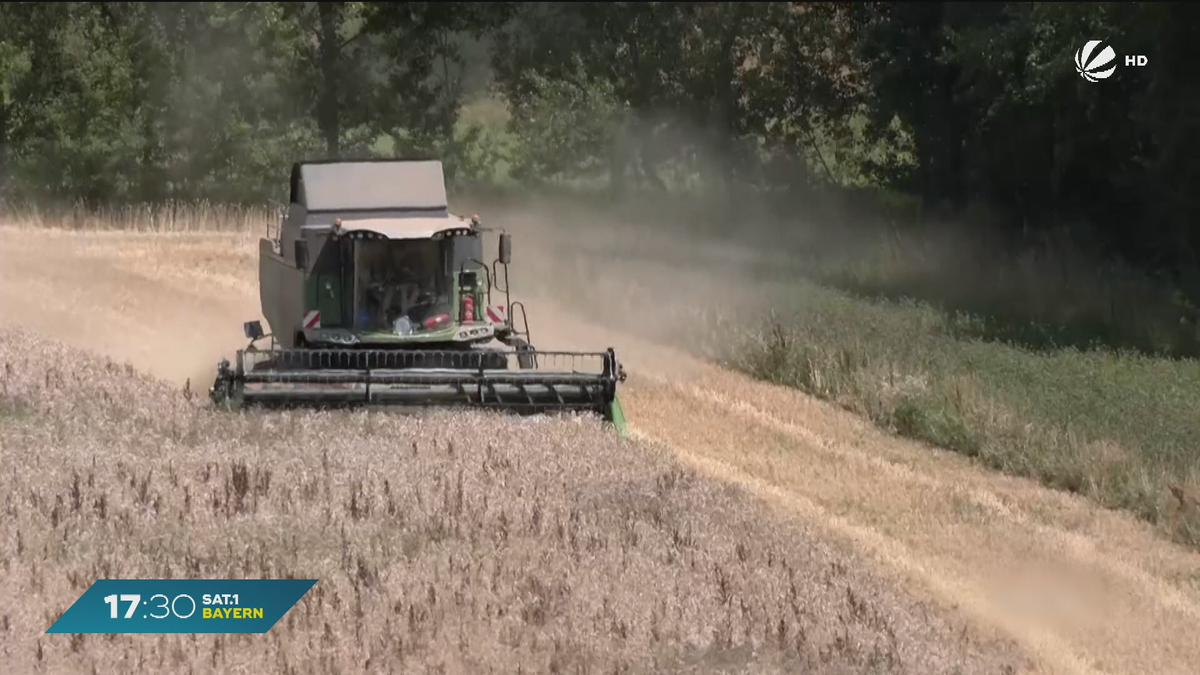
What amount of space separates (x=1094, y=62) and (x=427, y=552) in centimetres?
2008

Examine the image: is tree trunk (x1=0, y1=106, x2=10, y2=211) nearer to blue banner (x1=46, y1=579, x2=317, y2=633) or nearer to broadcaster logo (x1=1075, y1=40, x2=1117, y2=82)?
broadcaster logo (x1=1075, y1=40, x2=1117, y2=82)

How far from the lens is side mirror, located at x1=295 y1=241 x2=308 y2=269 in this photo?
658 inches

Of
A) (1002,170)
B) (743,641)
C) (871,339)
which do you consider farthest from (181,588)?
(1002,170)

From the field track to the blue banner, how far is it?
4200mm

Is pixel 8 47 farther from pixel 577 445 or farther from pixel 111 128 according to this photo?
pixel 577 445

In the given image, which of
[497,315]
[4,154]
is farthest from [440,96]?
[497,315]

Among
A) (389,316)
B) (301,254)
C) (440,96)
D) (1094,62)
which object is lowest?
(389,316)

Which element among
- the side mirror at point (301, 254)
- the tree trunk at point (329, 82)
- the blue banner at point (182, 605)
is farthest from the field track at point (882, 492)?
the tree trunk at point (329, 82)

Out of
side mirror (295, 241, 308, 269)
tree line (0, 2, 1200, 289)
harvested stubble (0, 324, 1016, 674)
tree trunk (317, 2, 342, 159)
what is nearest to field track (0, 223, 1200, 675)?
harvested stubble (0, 324, 1016, 674)

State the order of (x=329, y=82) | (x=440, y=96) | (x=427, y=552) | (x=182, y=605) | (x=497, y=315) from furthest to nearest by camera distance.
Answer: (x=440, y=96) → (x=329, y=82) → (x=497, y=315) → (x=427, y=552) → (x=182, y=605)

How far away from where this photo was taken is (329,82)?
44344 millimetres

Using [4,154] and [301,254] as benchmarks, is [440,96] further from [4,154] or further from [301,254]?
[301,254]

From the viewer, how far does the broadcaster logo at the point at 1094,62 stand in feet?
90.5

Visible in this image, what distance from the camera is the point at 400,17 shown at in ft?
150
